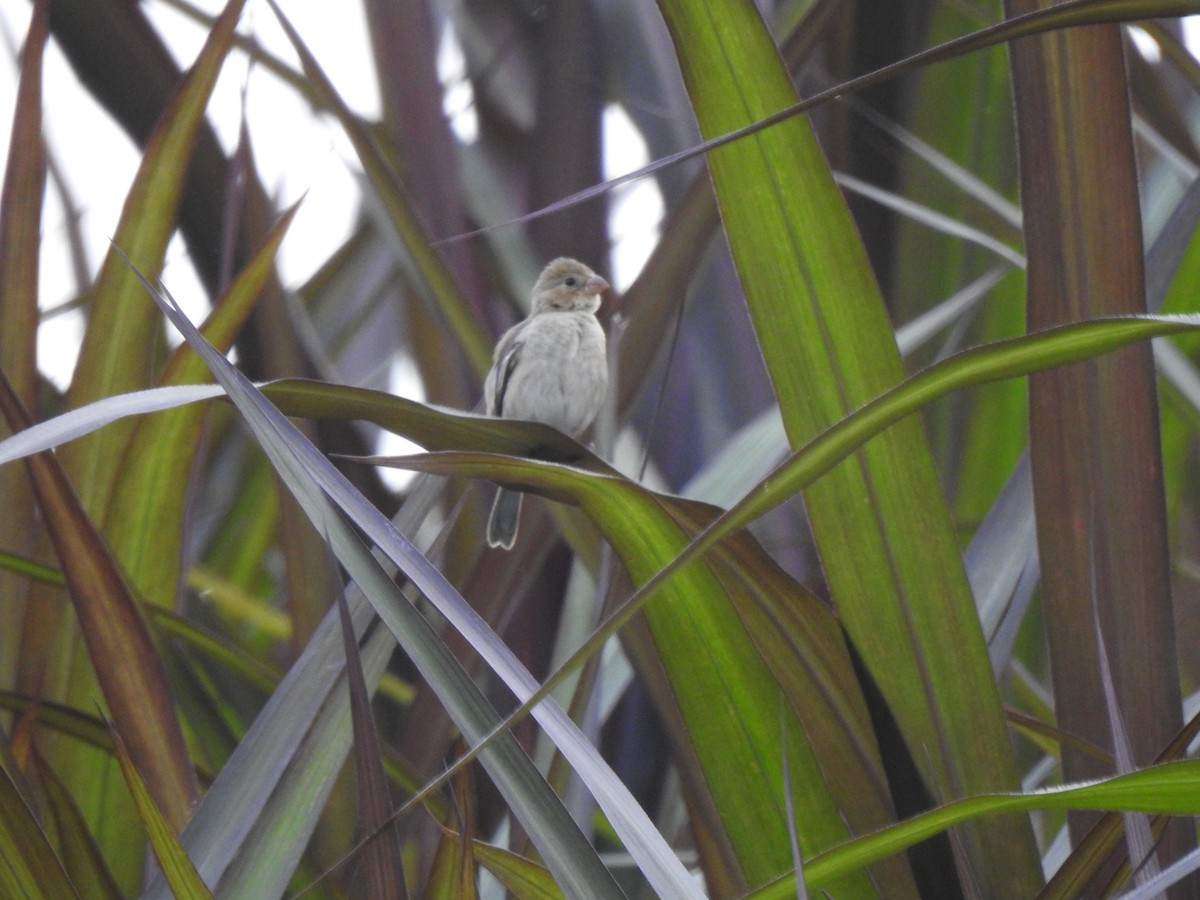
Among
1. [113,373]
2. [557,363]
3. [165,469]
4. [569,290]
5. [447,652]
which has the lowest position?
[447,652]

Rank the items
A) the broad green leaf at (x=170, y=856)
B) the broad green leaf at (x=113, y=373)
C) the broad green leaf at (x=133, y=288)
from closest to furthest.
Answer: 1. the broad green leaf at (x=170, y=856)
2. the broad green leaf at (x=113, y=373)
3. the broad green leaf at (x=133, y=288)

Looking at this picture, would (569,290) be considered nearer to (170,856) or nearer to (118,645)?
(118,645)

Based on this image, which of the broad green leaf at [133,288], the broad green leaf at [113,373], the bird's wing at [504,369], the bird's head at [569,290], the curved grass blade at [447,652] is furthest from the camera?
the bird's wing at [504,369]

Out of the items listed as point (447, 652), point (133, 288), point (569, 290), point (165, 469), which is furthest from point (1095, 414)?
point (569, 290)

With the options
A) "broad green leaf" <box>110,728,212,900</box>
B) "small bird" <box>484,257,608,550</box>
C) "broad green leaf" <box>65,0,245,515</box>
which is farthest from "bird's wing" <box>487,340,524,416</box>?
"broad green leaf" <box>110,728,212,900</box>

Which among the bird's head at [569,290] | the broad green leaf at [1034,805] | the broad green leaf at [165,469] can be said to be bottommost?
the broad green leaf at [1034,805]

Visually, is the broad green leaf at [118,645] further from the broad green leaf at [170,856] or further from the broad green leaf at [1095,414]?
the broad green leaf at [1095,414]

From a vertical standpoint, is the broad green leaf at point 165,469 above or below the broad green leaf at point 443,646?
above

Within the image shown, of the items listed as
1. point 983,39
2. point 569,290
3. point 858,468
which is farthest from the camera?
point 569,290

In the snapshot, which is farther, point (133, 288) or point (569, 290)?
point (569, 290)

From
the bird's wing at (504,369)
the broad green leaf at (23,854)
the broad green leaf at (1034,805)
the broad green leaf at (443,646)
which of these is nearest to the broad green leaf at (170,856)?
the broad green leaf at (23,854)

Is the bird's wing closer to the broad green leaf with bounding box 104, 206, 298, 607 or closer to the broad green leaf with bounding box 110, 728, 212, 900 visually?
the broad green leaf with bounding box 104, 206, 298, 607

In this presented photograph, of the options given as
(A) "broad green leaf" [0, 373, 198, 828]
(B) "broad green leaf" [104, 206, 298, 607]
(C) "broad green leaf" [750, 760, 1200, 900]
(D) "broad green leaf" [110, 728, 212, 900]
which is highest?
(B) "broad green leaf" [104, 206, 298, 607]

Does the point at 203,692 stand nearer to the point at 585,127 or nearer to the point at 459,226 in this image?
the point at 459,226
